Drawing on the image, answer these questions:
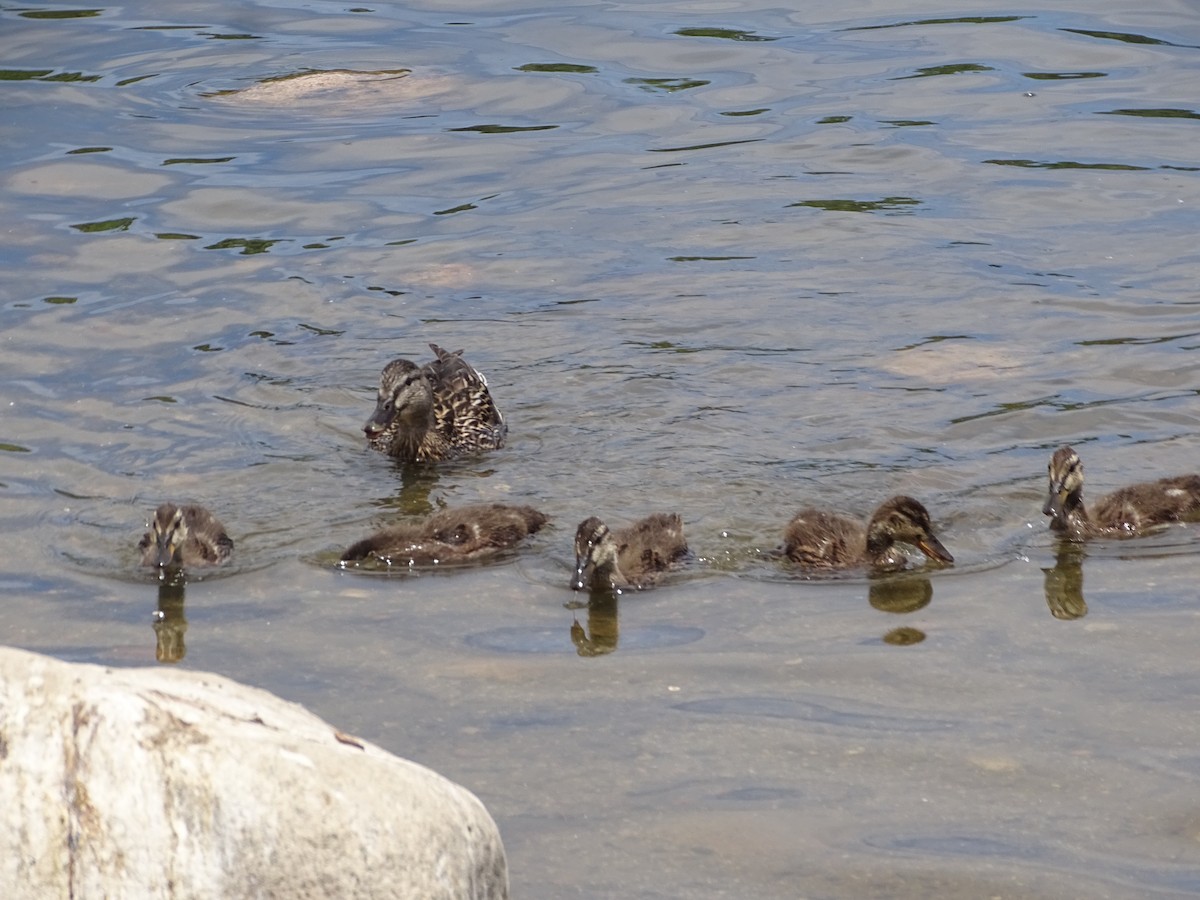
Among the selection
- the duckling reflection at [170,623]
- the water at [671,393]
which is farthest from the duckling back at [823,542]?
the duckling reflection at [170,623]

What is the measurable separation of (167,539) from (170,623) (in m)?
0.51

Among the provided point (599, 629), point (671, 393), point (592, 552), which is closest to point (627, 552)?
point (592, 552)

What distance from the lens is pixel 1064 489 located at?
9.47 meters

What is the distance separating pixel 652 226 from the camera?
51.5 feet

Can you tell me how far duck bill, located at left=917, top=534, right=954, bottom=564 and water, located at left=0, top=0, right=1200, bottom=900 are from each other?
0.18 meters

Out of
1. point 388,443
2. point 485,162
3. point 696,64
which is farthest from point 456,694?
point 696,64

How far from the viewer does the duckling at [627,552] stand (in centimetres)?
886

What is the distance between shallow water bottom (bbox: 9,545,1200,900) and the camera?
20.7ft

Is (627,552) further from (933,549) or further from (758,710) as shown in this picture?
(758,710)

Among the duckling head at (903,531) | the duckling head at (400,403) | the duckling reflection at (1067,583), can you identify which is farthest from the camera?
the duckling head at (400,403)

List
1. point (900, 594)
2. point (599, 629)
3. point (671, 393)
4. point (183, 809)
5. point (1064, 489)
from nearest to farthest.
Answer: point (183, 809)
point (599, 629)
point (900, 594)
point (1064, 489)
point (671, 393)

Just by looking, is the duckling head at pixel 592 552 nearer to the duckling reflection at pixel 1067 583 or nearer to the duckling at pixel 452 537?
the duckling at pixel 452 537

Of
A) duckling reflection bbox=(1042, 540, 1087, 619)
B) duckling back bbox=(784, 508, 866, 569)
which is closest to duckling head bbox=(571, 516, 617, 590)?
duckling back bbox=(784, 508, 866, 569)

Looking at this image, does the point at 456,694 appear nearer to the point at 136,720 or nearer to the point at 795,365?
the point at 136,720
